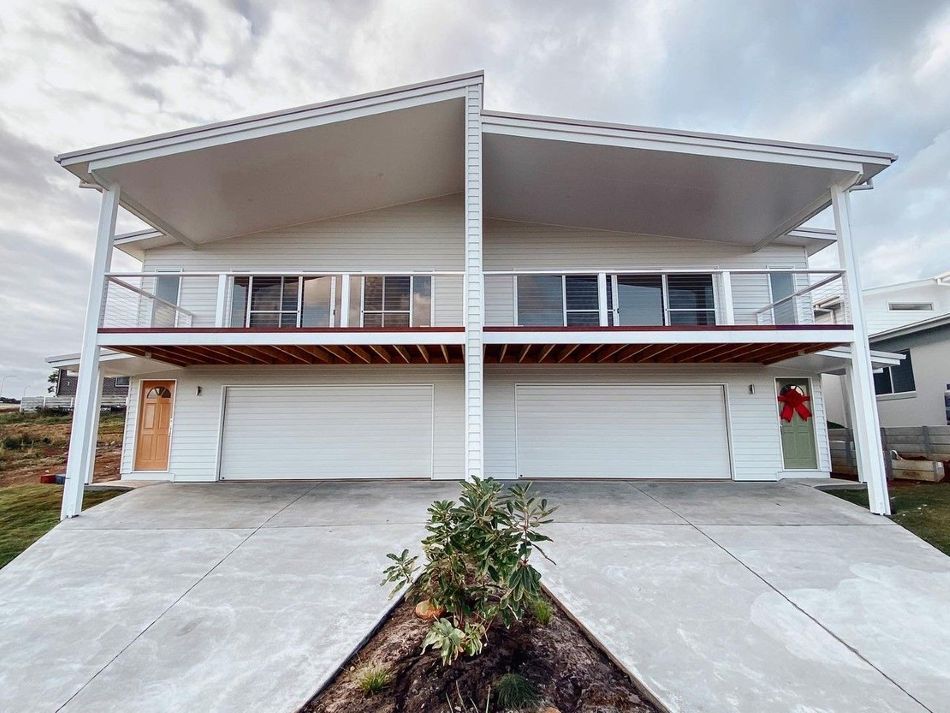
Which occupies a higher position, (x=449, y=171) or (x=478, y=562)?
Answer: (x=449, y=171)

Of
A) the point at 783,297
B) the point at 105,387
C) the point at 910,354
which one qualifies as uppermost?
the point at 783,297

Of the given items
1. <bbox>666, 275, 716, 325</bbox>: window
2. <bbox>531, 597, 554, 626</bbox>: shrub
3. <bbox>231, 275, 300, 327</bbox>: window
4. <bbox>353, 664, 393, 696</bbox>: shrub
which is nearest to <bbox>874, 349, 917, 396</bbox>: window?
<bbox>666, 275, 716, 325</bbox>: window

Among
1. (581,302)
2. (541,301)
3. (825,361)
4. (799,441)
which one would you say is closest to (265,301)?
(541,301)

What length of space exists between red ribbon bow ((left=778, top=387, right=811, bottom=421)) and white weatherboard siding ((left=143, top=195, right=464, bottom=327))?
757 centimetres

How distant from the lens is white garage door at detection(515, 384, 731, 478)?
901 centimetres

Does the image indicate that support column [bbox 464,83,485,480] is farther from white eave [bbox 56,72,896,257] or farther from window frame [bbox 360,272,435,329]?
Answer: window frame [bbox 360,272,435,329]

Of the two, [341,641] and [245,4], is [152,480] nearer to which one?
[341,641]

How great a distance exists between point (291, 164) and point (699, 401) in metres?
9.30

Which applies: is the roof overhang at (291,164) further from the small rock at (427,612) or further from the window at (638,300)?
the small rock at (427,612)

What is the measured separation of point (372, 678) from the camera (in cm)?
286

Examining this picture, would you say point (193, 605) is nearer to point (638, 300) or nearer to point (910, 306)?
point (638, 300)

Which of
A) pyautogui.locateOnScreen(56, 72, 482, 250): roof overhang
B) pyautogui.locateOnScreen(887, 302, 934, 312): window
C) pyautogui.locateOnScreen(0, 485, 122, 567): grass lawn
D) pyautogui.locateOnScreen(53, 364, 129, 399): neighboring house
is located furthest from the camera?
pyautogui.locateOnScreen(53, 364, 129, 399): neighboring house

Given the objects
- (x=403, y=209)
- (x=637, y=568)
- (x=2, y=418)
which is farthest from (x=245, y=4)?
(x=2, y=418)

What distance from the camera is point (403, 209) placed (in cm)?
951
